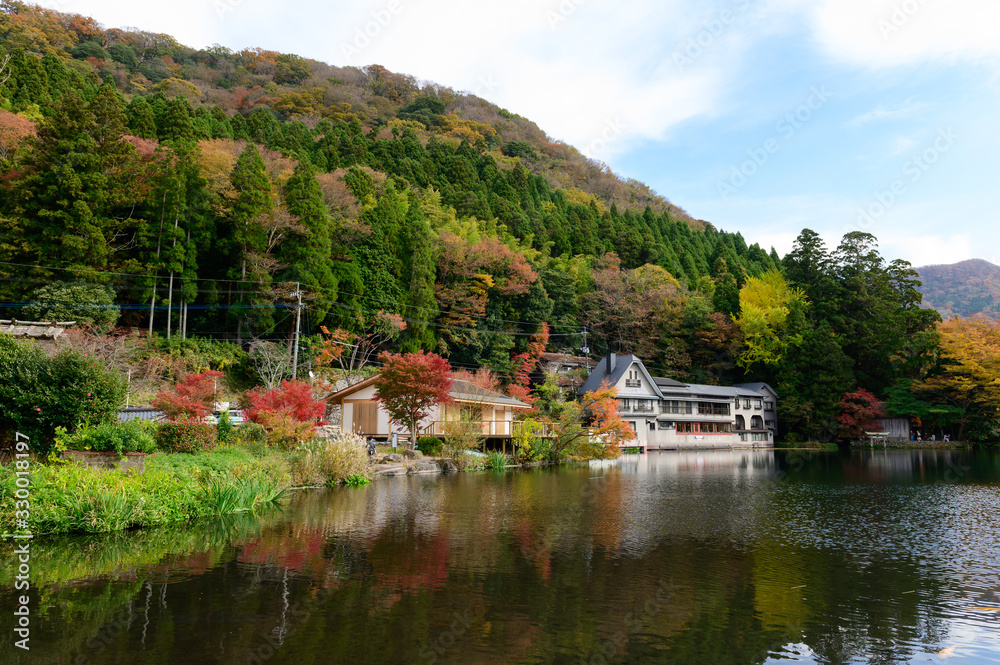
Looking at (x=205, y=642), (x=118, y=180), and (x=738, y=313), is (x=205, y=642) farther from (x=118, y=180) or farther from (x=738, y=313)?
(x=738, y=313)

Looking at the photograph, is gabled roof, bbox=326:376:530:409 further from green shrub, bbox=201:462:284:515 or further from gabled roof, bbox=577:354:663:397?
gabled roof, bbox=577:354:663:397

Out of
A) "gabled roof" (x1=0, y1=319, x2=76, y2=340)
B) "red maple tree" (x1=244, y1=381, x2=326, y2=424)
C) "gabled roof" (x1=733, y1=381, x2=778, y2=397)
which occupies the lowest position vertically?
"red maple tree" (x1=244, y1=381, x2=326, y2=424)

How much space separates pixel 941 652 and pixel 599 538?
5.54m

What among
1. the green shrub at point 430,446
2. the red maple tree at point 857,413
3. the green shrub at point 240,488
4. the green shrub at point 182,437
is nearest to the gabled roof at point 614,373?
the red maple tree at point 857,413

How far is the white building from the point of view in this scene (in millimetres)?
42906

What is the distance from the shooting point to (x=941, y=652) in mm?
5469

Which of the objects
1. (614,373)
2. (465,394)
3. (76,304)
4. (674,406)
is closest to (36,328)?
(76,304)

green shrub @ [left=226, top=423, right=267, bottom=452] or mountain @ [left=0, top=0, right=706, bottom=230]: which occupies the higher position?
mountain @ [left=0, top=0, right=706, bottom=230]

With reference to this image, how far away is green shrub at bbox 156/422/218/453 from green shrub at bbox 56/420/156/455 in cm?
150

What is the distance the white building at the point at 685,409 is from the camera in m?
42.9

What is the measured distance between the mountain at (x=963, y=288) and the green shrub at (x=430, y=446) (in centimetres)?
9340

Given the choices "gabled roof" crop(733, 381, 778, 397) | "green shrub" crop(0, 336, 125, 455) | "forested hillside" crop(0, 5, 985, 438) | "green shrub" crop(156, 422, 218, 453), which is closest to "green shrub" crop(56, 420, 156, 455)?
"green shrub" crop(0, 336, 125, 455)

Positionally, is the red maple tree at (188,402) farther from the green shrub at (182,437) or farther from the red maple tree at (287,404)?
the red maple tree at (287,404)

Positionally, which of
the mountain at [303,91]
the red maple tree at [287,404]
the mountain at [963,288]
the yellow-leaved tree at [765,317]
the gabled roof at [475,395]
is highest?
the mountain at [303,91]
